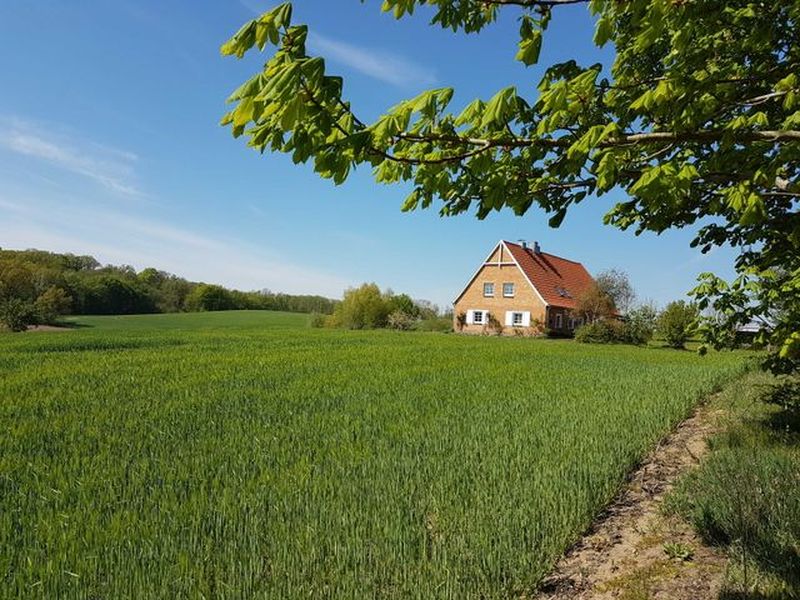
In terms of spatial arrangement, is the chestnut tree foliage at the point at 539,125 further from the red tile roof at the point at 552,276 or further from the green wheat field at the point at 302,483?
the red tile roof at the point at 552,276

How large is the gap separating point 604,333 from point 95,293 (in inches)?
2878

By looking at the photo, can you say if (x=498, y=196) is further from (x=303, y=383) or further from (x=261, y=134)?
(x=303, y=383)

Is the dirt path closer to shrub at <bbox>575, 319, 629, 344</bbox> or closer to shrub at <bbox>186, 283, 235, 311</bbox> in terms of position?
shrub at <bbox>575, 319, 629, 344</bbox>

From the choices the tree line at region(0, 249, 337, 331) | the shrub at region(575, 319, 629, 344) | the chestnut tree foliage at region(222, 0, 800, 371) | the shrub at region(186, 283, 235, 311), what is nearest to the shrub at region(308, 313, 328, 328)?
the tree line at region(0, 249, 337, 331)

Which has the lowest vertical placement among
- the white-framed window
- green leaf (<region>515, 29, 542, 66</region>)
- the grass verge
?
the grass verge

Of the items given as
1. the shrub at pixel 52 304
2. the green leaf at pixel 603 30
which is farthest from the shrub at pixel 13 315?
the green leaf at pixel 603 30

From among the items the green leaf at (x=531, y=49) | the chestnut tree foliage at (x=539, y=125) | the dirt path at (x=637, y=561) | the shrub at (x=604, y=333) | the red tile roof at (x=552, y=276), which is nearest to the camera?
the chestnut tree foliage at (x=539, y=125)

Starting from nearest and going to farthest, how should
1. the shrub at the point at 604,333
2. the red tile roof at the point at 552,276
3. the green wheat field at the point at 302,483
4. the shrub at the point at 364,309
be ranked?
the green wheat field at the point at 302,483, the shrub at the point at 604,333, the red tile roof at the point at 552,276, the shrub at the point at 364,309

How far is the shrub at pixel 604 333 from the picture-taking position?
119 ft

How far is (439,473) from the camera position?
18.6 feet

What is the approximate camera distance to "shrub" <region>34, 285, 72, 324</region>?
4967cm

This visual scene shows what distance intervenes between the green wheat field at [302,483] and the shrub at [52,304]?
45912mm

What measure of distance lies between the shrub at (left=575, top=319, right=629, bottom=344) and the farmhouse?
554 centimetres

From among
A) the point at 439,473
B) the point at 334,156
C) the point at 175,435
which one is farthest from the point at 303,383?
the point at 334,156
